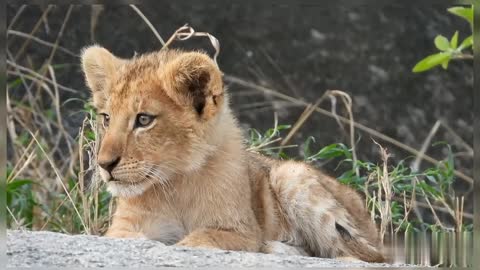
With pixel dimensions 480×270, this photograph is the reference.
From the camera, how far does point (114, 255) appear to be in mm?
4680

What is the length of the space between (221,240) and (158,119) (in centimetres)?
66

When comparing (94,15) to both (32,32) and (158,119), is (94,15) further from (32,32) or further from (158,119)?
(158,119)

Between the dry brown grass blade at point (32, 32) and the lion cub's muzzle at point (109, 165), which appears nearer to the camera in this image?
the lion cub's muzzle at point (109, 165)

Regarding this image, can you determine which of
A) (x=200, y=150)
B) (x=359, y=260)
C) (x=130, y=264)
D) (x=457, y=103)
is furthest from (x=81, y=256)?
(x=457, y=103)

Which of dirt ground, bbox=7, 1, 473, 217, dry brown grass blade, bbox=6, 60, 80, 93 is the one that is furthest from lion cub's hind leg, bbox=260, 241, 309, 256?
dirt ground, bbox=7, 1, 473, 217

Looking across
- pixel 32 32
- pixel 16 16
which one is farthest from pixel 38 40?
pixel 16 16

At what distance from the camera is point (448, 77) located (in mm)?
10484

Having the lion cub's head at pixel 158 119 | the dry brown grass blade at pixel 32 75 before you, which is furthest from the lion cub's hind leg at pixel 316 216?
the dry brown grass blade at pixel 32 75

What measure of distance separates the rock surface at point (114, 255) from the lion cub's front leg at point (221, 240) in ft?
1.12

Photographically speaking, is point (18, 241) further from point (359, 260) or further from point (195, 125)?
point (359, 260)

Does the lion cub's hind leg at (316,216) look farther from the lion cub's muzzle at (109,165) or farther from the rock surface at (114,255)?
the lion cub's muzzle at (109,165)

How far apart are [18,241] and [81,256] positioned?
0.34m

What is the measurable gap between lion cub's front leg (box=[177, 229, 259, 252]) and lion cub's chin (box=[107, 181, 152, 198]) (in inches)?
12.4

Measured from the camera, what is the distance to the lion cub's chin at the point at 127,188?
217 inches
